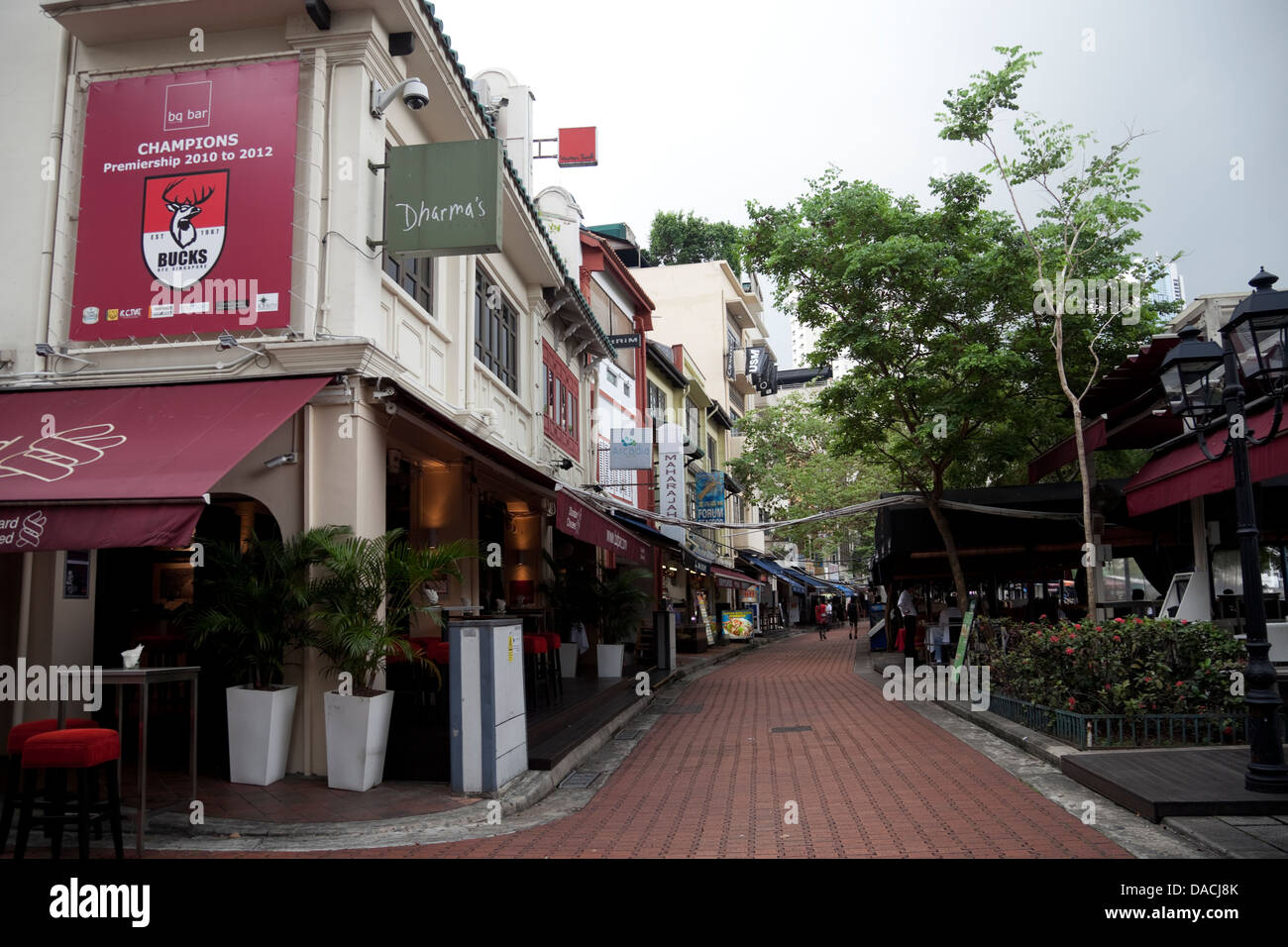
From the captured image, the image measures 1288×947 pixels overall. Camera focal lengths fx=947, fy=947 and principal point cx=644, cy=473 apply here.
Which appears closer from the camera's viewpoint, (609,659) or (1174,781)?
(1174,781)

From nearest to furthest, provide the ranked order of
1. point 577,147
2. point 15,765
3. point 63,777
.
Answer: point 63,777 → point 15,765 → point 577,147

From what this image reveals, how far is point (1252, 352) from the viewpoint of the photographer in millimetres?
7191

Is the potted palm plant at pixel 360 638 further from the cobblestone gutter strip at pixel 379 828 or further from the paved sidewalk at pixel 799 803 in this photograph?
the paved sidewalk at pixel 799 803

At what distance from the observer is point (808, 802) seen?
24.7ft

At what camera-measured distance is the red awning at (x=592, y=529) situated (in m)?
11.0

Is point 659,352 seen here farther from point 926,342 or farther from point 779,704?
point 779,704

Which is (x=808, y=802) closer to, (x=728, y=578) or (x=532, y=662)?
(x=532, y=662)

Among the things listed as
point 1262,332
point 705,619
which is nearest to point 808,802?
point 1262,332

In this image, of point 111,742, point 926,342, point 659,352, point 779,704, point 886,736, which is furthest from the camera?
point 659,352

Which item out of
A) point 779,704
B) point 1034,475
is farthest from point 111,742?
point 1034,475

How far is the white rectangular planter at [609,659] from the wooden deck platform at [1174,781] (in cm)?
897

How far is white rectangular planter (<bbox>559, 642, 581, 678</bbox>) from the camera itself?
16188mm

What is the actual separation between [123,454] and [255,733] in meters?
2.53
